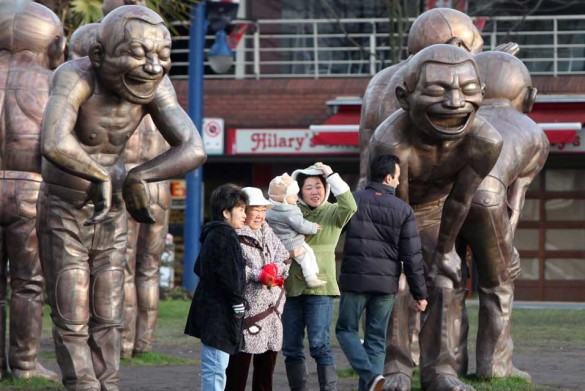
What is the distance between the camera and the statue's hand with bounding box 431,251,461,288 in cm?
1073

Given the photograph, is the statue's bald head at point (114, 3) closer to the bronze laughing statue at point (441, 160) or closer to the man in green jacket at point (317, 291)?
the man in green jacket at point (317, 291)

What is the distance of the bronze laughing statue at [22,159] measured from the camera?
446 inches

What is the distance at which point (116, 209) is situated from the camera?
32.1 feet

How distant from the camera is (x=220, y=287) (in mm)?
9320

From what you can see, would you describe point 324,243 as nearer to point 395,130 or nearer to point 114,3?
point 395,130

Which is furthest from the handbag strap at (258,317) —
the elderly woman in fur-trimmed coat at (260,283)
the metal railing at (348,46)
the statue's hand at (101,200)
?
the metal railing at (348,46)

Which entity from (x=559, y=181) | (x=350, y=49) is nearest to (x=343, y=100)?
(x=350, y=49)

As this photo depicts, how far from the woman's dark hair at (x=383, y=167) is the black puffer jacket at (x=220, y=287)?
1.17 meters

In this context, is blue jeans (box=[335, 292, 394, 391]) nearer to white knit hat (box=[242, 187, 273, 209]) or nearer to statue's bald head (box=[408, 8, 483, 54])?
white knit hat (box=[242, 187, 273, 209])

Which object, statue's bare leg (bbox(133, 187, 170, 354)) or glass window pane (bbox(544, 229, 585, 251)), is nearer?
statue's bare leg (bbox(133, 187, 170, 354))

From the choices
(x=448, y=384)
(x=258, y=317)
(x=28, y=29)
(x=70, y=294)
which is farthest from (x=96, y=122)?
(x=448, y=384)

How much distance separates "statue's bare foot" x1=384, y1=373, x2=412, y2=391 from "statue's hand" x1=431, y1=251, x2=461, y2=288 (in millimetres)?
706

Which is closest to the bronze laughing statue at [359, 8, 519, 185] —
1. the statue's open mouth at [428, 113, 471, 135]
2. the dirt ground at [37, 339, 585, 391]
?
the statue's open mouth at [428, 113, 471, 135]

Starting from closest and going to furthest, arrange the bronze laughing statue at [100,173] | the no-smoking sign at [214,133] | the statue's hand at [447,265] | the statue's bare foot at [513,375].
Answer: the bronze laughing statue at [100,173]
the statue's hand at [447,265]
the statue's bare foot at [513,375]
the no-smoking sign at [214,133]
